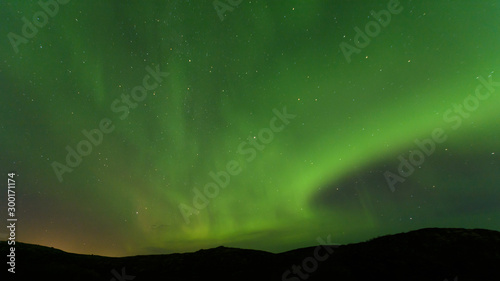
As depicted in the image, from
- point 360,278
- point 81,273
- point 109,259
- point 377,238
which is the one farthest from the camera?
point 109,259

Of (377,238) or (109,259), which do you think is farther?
(109,259)

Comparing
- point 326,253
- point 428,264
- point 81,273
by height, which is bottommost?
point 428,264

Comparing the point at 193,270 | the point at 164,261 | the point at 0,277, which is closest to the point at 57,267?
the point at 0,277

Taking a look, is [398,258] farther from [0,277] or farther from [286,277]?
[0,277]

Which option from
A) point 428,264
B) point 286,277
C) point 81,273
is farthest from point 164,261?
point 428,264

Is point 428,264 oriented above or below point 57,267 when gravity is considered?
below

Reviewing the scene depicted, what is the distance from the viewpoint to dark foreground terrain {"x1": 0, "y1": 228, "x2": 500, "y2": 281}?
17672 mm

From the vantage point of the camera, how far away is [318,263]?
21344mm

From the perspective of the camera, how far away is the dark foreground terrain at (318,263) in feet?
58.0

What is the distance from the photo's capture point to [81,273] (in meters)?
21.8

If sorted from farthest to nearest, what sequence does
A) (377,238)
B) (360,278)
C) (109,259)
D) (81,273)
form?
(109,259) < (377,238) < (81,273) < (360,278)

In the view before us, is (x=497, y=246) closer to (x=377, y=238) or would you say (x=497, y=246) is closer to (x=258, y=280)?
(x=377, y=238)

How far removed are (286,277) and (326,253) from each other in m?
7.23

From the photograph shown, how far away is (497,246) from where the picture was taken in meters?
19.5
